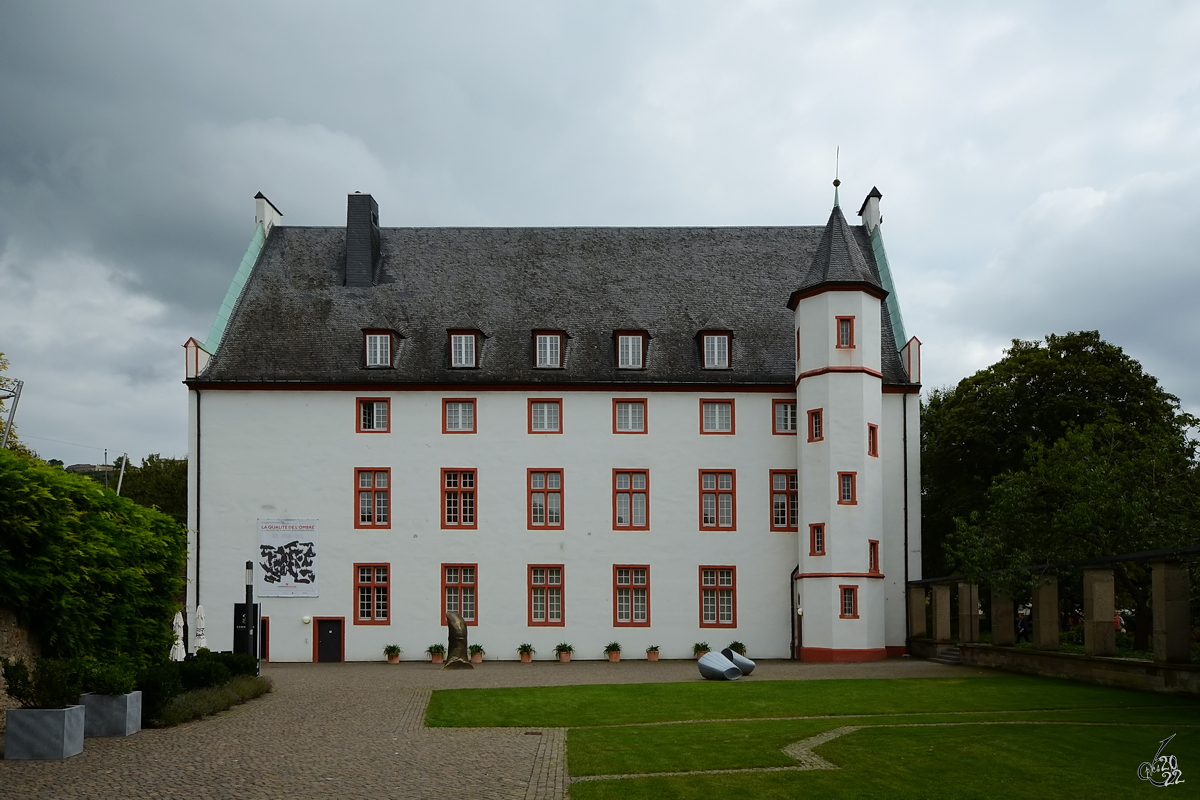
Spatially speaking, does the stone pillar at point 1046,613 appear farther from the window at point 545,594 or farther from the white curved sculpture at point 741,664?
the window at point 545,594

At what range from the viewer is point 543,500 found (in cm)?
3691

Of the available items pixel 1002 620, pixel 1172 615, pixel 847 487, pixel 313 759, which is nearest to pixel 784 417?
pixel 847 487

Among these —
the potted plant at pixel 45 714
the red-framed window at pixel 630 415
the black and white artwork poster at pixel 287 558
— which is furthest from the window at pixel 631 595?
the potted plant at pixel 45 714

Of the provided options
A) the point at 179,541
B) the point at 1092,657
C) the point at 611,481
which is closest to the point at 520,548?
the point at 611,481

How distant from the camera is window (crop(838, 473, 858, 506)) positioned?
114 feet

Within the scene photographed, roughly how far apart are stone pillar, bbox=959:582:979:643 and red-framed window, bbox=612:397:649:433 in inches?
445

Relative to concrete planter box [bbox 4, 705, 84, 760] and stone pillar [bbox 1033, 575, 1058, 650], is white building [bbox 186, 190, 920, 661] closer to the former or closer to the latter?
stone pillar [bbox 1033, 575, 1058, 650]

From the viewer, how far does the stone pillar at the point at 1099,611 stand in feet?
78.8

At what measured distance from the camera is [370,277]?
4028 centimetres

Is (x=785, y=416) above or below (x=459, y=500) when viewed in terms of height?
above

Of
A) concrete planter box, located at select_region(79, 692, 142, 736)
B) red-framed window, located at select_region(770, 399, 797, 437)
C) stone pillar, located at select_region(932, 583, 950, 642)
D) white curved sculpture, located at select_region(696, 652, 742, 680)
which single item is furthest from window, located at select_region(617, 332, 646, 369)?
concrete planter box, located at select_region(79, 692, 142, 736)

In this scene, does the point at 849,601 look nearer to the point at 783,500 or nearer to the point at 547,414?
the point at 783,500

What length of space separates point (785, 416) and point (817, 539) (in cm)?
452

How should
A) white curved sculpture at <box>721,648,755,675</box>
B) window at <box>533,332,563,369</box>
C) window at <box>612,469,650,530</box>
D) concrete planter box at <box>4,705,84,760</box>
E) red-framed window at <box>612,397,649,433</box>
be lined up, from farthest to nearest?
window at <box>533,332,563,369</box>
red-framed window at <box>612,397,649,433</box>
window at <box>612,469,650,530</box>
white curved sculpture at <box>721,648,755,675</box>
concrete planter box at <box>4,705,84,760</box>
